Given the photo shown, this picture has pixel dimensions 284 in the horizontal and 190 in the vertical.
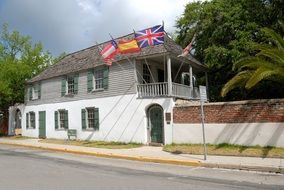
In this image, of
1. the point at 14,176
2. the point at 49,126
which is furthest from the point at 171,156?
the point at 49,126

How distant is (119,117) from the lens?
24.7 metres

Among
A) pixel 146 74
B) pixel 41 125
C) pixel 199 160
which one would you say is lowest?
pixel 199 160

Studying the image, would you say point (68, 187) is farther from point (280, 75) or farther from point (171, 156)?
point (280, 75)

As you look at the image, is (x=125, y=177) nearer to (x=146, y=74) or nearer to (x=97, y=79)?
(x=146, y=74)

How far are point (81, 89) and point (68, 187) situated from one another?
60.0ft

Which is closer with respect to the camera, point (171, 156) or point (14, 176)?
point (14, 176)

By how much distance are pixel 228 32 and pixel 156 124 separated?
9.15m

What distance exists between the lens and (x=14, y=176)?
12.2 m

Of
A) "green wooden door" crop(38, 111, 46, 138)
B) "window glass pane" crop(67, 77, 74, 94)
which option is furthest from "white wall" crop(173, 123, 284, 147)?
"green wooden door" crop(38, 111, 46, 138)

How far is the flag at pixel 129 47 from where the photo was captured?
22031mm

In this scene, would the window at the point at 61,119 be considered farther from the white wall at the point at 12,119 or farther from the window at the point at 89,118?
the white wall at the point at 12,119

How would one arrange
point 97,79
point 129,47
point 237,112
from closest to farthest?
point 237,112 → point 129,47 → point 97,79

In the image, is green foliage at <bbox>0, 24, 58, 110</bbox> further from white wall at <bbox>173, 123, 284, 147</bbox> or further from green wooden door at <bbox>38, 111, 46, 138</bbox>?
white wall at <bbox>173, 123, 284, 147</bbox>

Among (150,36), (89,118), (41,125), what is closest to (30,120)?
(41,125)
